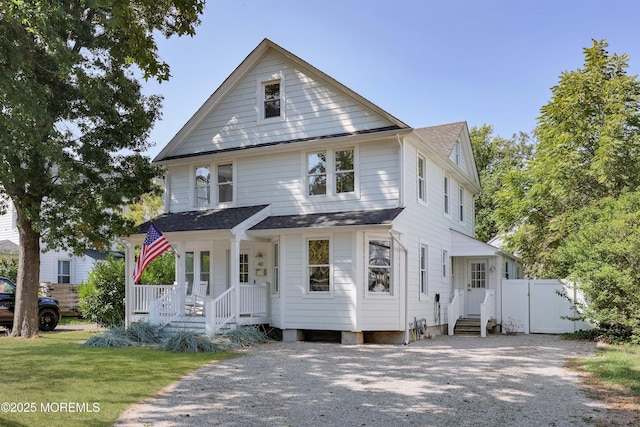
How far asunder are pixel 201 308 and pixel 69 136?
6.18 metres

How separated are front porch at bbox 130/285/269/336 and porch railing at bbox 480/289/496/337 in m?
6.81

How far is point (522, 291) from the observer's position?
61.8 ft

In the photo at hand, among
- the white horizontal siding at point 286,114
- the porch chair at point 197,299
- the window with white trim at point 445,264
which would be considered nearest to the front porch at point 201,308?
the porch chair at point 197,299

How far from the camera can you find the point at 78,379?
9047 mm

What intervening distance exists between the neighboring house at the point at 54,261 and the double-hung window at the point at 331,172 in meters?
14.9

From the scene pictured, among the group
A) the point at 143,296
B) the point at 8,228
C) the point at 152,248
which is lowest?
the point at 143,296

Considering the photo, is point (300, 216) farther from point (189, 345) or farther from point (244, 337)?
point (189, 345)

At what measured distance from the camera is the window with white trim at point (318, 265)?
15.4m

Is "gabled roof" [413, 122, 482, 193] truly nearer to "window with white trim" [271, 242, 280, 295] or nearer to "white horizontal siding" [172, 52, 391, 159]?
"white horizontal siding" [172, 52, 391, 159]

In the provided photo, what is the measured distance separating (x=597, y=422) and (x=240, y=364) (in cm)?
655

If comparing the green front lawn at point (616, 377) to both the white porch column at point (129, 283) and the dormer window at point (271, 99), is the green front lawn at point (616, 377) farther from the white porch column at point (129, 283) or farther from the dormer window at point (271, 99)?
the white porch column at point (129, 283)

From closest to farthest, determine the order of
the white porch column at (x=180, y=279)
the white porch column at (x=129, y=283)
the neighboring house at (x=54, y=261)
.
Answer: the white porch column at (x=180, y=279) → the white porch column at (x=129, y=283) → the neighboring house at (x=54, y=261)

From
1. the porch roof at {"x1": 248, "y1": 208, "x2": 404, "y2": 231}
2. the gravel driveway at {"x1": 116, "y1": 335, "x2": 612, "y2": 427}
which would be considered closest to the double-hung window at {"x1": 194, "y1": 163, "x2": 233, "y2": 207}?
the porch roof at {"x1": 248, "y1": 208, "x2": 404, "y2": 231}

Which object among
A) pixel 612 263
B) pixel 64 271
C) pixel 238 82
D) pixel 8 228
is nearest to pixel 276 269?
pixel 238 82
